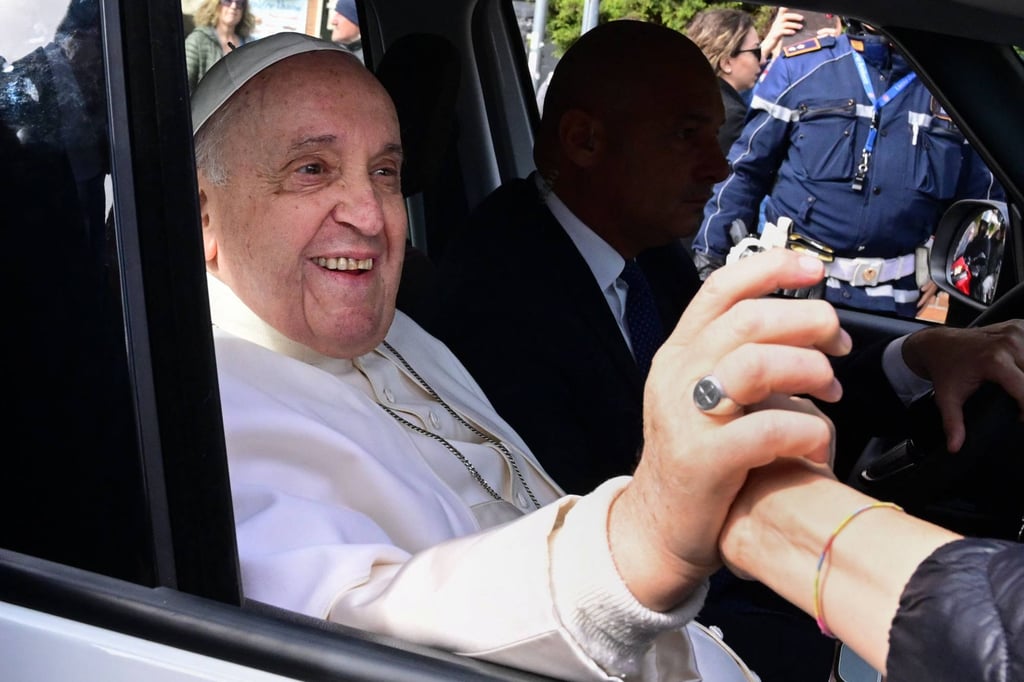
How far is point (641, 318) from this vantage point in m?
2.93

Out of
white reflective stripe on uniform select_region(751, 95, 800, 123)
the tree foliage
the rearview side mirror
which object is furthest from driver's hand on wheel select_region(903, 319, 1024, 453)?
the tree foliage

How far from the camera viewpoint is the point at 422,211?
3346mm

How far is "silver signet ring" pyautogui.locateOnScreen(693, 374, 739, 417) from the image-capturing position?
1.15 metres

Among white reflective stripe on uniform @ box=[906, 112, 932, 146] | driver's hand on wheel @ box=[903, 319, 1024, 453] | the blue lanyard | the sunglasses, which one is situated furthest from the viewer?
the sunglasses

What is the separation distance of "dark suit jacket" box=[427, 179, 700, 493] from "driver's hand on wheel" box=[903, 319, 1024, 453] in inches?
23.3

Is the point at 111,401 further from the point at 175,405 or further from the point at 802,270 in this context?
the point at 802,270

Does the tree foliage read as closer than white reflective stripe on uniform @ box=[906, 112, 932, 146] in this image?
No

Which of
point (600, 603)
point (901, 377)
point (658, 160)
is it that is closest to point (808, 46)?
point (658, 160)

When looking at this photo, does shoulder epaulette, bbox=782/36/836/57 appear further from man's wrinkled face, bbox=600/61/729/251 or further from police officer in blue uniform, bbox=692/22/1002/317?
man's wrinkled face, bbox=600/61/729/251

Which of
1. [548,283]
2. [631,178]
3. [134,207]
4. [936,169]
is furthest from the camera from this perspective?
[936,169]

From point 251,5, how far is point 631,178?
1020 millimetres

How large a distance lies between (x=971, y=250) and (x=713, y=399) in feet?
7.95

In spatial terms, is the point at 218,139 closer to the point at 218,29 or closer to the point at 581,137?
the point at 218,29

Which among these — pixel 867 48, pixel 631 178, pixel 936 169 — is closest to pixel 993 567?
pixel 631 178
